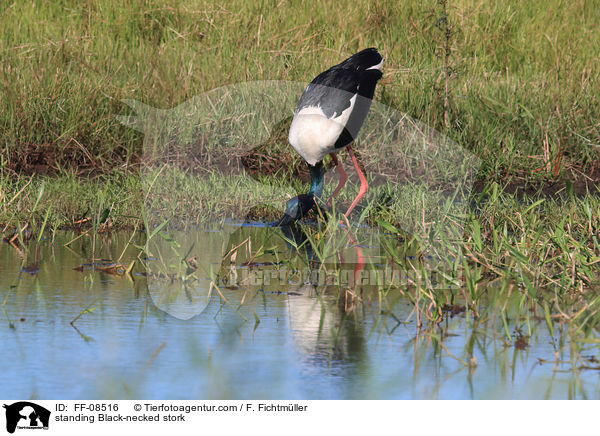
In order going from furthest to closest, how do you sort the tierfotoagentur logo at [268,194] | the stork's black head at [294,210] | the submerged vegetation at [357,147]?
the stork's black head at [294,210]
the tierfotoagentur logo at [268,194]
the submerged vegetation at [357,147]

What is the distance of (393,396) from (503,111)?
5.20 metres

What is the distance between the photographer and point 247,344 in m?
3.64

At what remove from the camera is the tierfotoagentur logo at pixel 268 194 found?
488 cm

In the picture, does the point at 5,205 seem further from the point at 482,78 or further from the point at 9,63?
the point at 482,78

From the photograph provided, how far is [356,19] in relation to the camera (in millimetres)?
9672

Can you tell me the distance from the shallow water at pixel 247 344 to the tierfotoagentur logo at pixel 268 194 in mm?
87

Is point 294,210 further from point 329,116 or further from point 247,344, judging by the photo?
point 247,344

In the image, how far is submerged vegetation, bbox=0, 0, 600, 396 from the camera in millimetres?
4402
